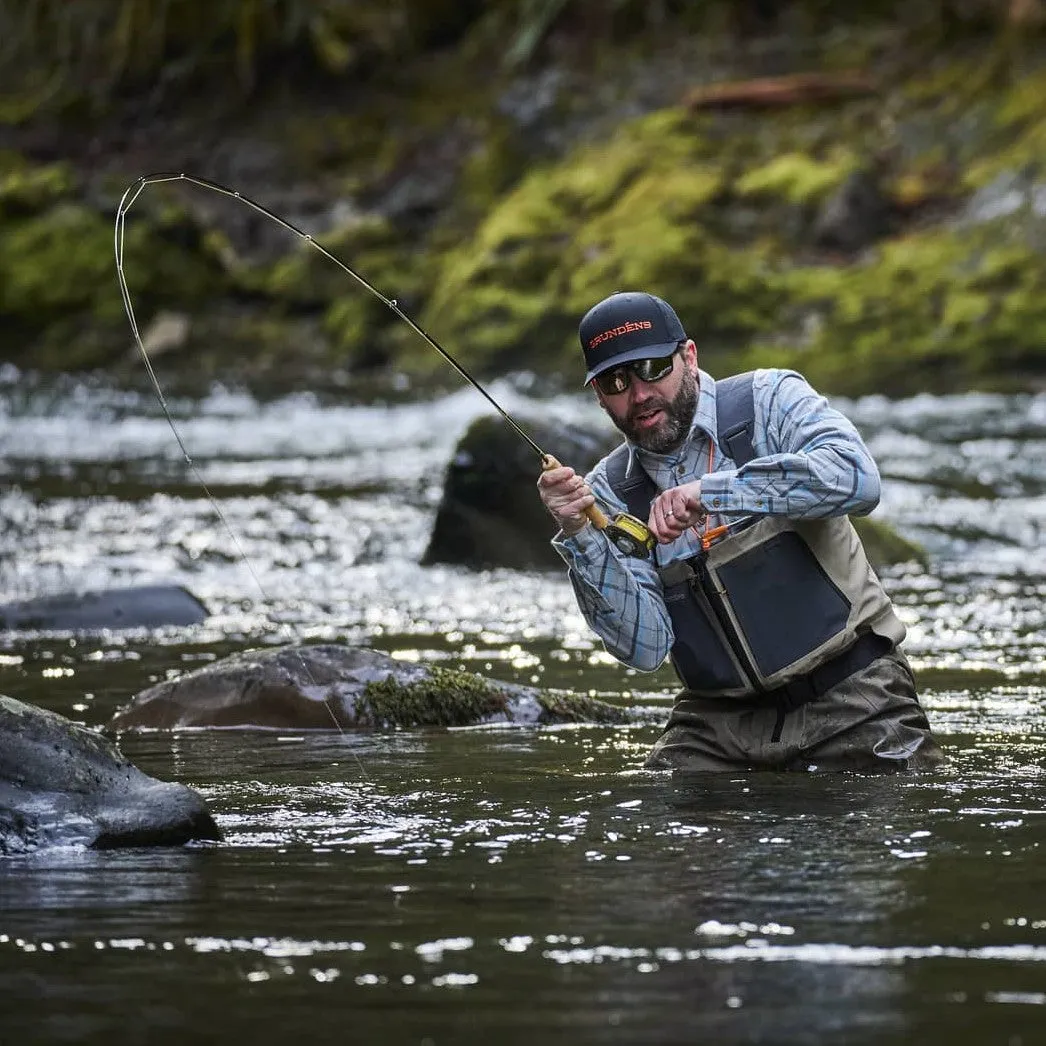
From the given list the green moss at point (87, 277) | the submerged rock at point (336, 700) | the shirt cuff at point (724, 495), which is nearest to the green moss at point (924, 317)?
the green moss at point (87, 277)

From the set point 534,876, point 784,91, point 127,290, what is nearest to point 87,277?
point 784,91

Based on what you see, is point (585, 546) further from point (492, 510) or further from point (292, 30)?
point (292, 30)

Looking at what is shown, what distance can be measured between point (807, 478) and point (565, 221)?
20117 millimetres

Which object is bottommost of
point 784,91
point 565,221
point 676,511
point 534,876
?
point 534,876

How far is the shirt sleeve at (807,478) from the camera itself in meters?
5.19

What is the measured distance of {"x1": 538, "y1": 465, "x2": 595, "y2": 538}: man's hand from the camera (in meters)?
5.22

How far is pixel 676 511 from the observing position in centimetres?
514

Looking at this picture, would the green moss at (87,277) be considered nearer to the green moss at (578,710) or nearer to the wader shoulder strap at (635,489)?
the green moss at (578,710)

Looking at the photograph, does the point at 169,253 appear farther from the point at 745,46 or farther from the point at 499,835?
the point at 499,835

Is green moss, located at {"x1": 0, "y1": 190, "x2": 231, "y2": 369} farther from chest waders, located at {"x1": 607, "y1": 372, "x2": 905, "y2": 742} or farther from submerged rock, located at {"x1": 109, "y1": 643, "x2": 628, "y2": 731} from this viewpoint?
chest waders, located at {"x1": 607, "y1": 372, "x2": 905, "y2": 742}

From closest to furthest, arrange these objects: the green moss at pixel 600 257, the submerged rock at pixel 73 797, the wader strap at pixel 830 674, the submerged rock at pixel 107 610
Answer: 1. the submerged rock at pixel 73 797
2. the wader strap at pixel 830 674
3. the submerged rock at pixel 107 610
4. the green moss at pixel 600 257

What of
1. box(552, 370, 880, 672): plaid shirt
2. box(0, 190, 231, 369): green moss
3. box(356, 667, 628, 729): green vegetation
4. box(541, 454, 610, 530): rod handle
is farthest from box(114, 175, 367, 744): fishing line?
box(0, 190, 231, 369): green moss

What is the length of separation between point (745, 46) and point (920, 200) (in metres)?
6.55

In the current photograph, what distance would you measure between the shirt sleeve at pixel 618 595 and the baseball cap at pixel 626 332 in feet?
1.44
